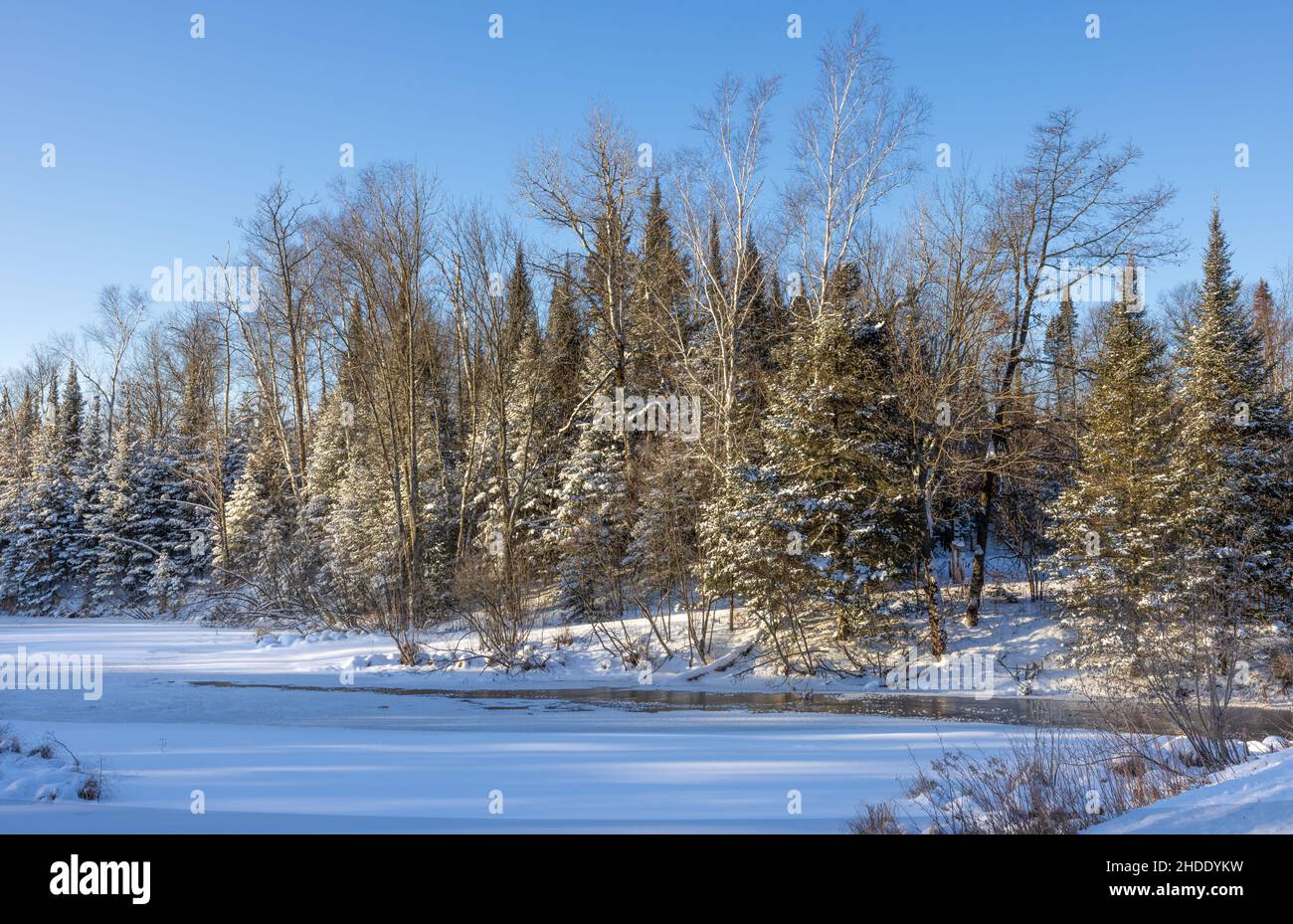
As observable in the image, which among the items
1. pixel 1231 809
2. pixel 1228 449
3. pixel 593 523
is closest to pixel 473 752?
pixel 1231 809

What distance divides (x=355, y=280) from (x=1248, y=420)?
28.5 meters

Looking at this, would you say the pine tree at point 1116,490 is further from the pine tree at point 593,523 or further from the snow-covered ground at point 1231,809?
the snow-covered ground at point 1231,809

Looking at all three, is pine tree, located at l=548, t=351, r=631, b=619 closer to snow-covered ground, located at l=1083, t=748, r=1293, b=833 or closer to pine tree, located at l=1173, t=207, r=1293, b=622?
pine tree, located at l=1173, t=207, r=1293, b=622

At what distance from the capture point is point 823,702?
18.5 m

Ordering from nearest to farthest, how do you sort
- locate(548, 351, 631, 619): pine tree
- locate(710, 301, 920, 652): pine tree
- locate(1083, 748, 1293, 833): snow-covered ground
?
locate(1083, 748, 1293, 833): snow-covered ground → locate(710, 301, 920, 652): pine tree → locate(548, 351, 631, 619): pine tree

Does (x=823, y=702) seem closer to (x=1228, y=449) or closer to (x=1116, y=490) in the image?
(x=1116, y=490)

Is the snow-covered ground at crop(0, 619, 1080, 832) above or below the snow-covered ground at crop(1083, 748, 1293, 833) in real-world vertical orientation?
below

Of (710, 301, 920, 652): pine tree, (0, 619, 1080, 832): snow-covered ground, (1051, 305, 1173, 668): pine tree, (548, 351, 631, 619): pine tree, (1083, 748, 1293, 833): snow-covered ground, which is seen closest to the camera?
(1083, 748, 1293, 833): snow-covered ground

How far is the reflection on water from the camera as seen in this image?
15.7 m

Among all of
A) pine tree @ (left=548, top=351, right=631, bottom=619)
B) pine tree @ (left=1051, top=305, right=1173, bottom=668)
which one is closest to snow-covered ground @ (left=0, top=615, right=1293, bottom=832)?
pine tree @ (left=1051, top=305, right=1173, bottom=668)

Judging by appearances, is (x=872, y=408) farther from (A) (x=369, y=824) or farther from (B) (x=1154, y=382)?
(A) (x=369, y=824)

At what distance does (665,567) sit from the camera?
77.4 ft
